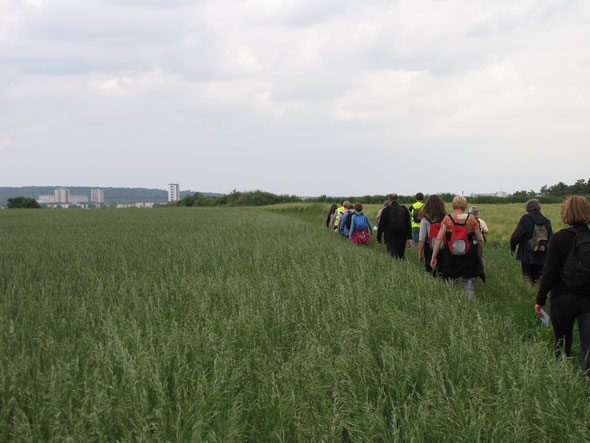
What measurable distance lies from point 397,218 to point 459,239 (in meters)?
3.34

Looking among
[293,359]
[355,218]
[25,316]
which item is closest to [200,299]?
[25,316]

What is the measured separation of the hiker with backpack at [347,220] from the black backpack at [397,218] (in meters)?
3.06

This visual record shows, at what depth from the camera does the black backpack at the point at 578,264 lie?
4.03 m

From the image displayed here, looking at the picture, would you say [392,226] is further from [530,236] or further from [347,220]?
[347,220]

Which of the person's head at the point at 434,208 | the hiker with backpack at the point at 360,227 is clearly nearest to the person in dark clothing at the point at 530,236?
the person's head at the point at 434,208

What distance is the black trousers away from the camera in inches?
163

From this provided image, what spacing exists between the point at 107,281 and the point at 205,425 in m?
5.19

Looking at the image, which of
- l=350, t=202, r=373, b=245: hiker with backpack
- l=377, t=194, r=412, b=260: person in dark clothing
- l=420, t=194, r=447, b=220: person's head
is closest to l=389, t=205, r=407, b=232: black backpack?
l=377, t=194, r=412, b=260: person in dark clothing

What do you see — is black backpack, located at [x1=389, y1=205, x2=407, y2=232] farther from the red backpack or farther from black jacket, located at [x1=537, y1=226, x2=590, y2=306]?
black jacket, located at [x1=537, y1=226, x2=590, y2=306]

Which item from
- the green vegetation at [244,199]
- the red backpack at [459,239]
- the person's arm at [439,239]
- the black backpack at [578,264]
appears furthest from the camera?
the green vegetation at [244,199]

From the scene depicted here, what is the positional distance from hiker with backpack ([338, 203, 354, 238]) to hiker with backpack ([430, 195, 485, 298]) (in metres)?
6.31

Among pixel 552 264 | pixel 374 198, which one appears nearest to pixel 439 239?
pixel 552 264

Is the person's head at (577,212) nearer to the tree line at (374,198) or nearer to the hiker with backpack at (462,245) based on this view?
the hiker with backpack at (462,245)

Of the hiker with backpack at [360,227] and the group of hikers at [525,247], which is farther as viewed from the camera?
the hiker with backpack at [360,227]
